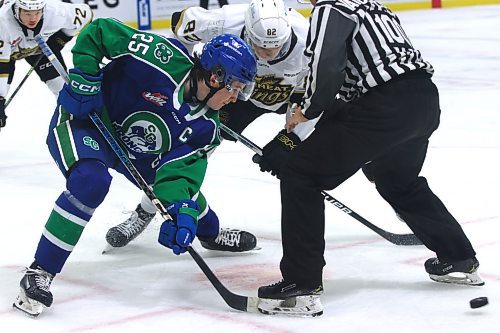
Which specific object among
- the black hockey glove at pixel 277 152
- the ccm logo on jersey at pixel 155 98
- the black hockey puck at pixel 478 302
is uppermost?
the ccm logo on jersey at pixel 155 98

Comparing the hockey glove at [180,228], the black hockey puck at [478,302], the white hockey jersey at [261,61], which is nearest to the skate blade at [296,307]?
the hockey glove at [180,228]

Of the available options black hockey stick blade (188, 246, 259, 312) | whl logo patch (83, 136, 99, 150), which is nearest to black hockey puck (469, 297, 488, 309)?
black hockey stick blade (188, 246, 259, 312)

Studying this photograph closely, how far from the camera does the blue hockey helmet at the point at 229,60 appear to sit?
2.88 meters

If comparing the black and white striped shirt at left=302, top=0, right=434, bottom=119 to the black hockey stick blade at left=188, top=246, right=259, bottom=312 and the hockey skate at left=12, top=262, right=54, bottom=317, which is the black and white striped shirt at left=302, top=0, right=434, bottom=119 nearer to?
the black hockey stick blade at left=188, top=246, right=259, bottom=312

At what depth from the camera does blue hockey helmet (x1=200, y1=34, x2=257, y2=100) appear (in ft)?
9.45

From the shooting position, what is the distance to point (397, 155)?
3029 mm

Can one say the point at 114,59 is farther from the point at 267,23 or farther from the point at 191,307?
the point at 191,307

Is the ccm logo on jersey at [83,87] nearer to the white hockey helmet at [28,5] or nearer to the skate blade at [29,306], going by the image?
the skate blade at [29,306]

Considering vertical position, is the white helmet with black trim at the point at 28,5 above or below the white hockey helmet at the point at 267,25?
below

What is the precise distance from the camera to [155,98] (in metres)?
3.07

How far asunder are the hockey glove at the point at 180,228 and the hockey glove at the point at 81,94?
39cm

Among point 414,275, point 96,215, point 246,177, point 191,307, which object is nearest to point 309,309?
point 191,307

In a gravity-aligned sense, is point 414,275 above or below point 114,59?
below

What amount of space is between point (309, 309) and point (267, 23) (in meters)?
0.99
